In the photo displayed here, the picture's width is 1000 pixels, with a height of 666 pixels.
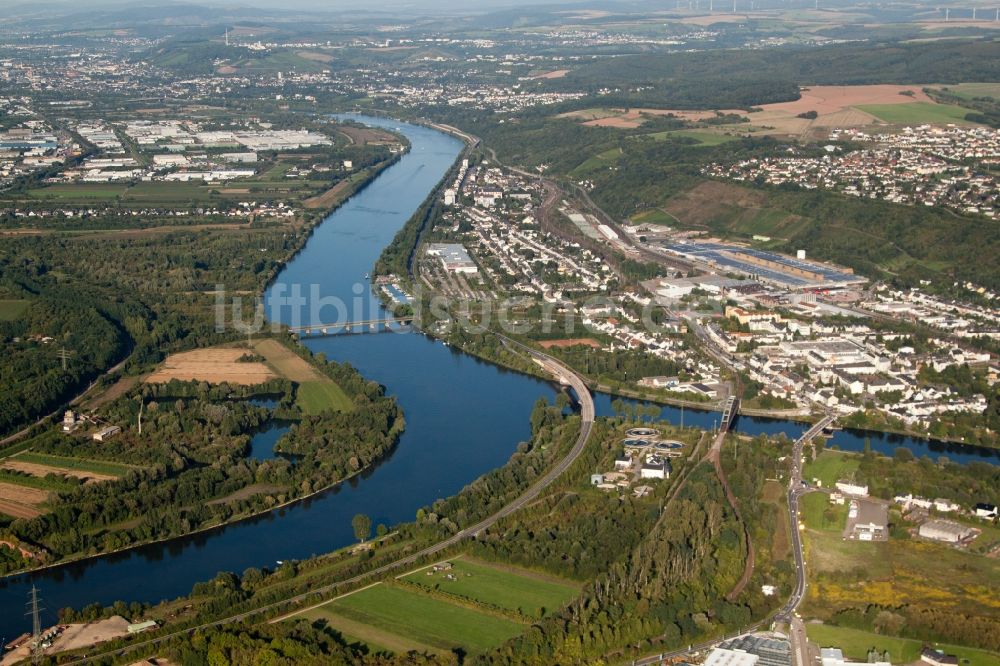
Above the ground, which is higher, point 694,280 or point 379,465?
point 694,280

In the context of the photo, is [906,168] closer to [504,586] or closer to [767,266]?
[767,266]

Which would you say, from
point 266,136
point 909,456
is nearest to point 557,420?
point 909,456

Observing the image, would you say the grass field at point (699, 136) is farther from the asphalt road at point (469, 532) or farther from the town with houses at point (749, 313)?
the asphalt road at point (469, 532)

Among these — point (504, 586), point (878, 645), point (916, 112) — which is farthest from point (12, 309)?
point (916, 112)

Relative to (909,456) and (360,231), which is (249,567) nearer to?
(909,456)

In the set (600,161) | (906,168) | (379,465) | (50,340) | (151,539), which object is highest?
(906,168)

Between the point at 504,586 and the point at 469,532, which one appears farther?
the point at 469,532

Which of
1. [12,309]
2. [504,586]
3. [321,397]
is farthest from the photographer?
[12,309]
